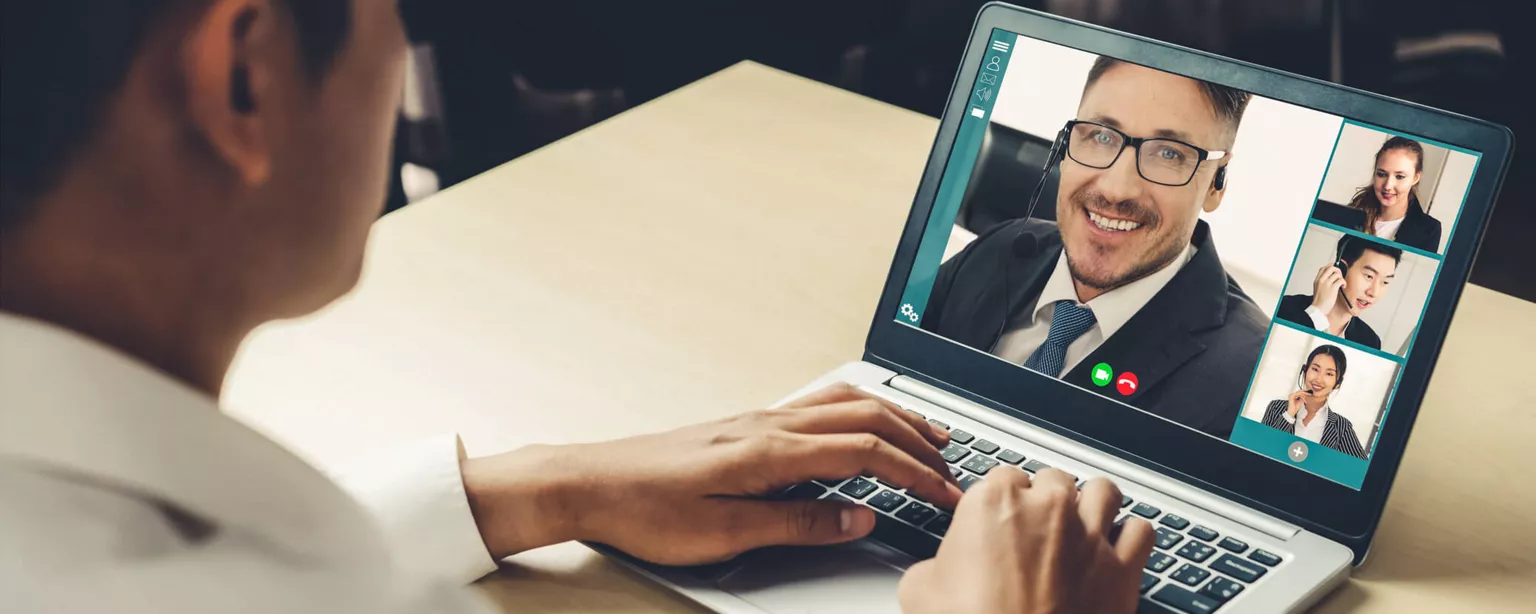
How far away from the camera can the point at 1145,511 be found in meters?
0.80

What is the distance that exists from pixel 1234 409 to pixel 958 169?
25cm

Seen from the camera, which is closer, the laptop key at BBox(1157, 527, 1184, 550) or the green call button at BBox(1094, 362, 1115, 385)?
the laptop key at BBox(1157, 527, 1184, 550)

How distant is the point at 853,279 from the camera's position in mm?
1140

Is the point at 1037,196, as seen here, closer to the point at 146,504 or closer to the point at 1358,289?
the point at 1358,289

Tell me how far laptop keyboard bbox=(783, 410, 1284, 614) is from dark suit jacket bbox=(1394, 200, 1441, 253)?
21 centimetres

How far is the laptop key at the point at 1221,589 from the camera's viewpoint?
72 centimetres

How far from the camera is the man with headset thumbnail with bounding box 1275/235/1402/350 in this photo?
80 centimetres

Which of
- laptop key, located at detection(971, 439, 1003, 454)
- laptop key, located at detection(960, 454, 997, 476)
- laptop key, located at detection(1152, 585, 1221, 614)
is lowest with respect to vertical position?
laptop key, located at detection(1152, 585, 1221, 614)

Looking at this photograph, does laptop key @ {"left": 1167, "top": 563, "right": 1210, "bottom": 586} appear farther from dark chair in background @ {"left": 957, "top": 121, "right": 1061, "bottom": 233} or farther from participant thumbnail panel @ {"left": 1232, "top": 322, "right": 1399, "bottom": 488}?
dark chair in background @ {"left": 957, "top": 121, "right": 1061, "bottom": 233}

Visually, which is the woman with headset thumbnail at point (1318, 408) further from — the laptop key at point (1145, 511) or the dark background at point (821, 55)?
the dark background at point (821, 55)

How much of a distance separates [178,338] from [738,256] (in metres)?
0.71

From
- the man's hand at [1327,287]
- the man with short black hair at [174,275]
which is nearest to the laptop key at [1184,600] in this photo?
the man's hand at [1327,287]

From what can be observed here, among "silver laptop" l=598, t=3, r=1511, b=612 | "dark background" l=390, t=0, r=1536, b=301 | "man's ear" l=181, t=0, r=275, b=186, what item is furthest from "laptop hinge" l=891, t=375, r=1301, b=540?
"dark background" l=390, t=0, r=1536, b=301

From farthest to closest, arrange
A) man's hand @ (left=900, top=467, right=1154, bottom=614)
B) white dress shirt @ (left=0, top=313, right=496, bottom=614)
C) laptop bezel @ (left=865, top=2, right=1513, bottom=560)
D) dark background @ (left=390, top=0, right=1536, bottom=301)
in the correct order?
dark background @ (left=390, top=0, right=1536, bottom=301), laptop bezel @ (left=865, top=2, right=1513, bottom=560), man's hand @ (left=900, top=467, right=1154, bottom=614), white dress shirt @ (left=0, top=313, right=496, bottom=614)
